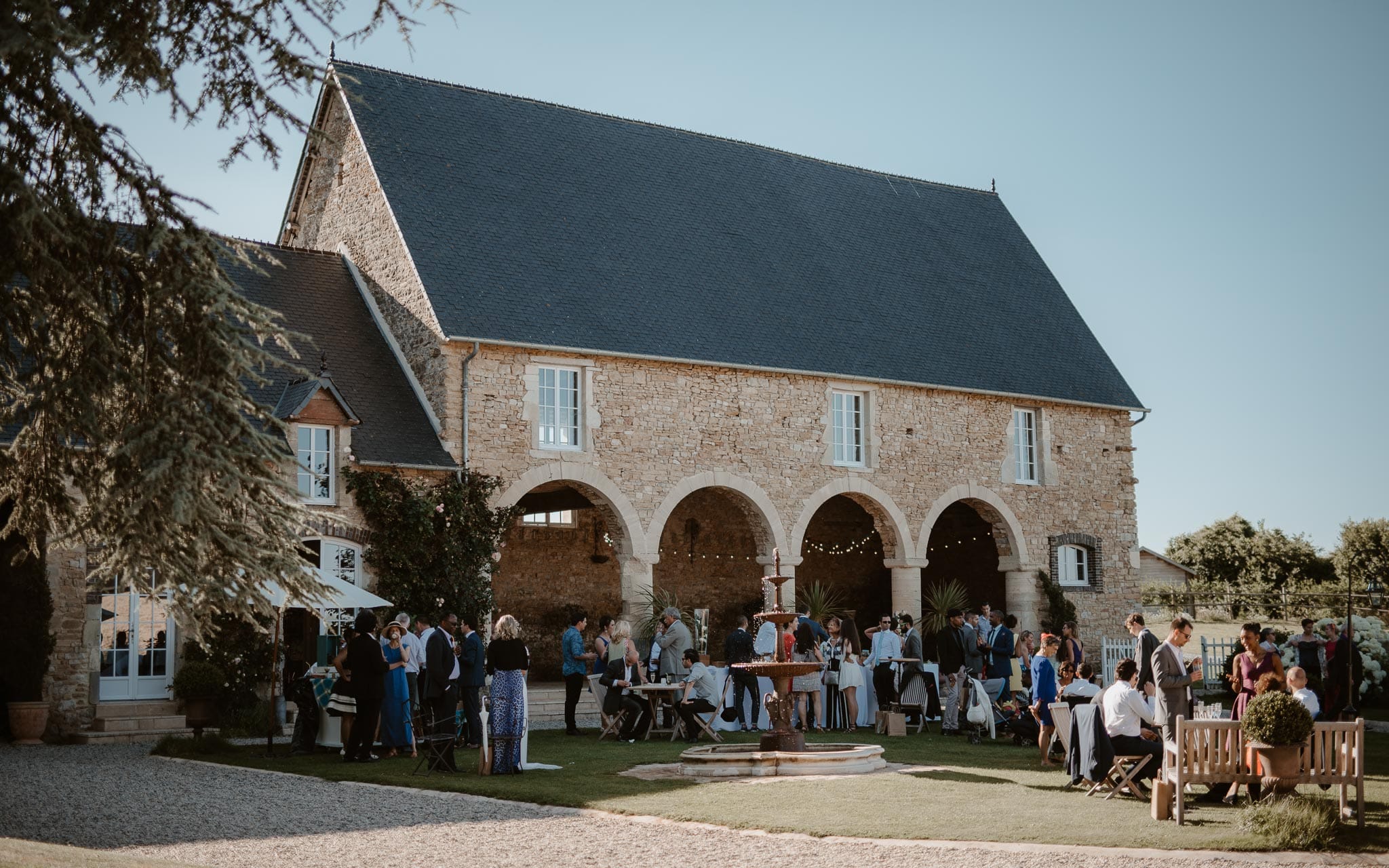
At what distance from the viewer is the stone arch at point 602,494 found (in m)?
18.3

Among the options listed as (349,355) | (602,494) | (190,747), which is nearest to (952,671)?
(602,494)

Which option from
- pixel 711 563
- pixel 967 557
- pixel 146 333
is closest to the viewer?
pixel 146 333

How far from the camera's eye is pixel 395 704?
12875mm

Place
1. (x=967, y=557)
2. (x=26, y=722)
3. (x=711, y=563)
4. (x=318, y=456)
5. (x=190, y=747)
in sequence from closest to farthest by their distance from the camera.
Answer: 1. (x=190, y=747)
2. (x=26, y=722)
3. (x=318, y=456)
4. (x=711, y=563)
5. (x=967, y=557)

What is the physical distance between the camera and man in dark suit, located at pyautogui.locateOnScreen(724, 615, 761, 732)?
600 inches

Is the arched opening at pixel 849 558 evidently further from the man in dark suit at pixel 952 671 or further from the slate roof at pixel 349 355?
the man in dark suit at pixel 952 671

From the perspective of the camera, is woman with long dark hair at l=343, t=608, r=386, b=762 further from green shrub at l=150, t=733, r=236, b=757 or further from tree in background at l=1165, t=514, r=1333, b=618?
tree in background at l=1165, t=514, r=1333, b=618

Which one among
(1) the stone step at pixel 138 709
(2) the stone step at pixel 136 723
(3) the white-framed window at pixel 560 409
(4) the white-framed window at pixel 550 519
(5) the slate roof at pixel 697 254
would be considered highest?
(5) the slate roof at pixel 697 254

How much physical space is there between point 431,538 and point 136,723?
3.91 meters

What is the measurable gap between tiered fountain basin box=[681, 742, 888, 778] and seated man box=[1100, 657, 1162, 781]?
7.42ft

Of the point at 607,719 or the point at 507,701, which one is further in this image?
the point at 607,719

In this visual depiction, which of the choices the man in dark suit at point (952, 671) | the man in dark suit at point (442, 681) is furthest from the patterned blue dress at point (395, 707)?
the man in dark suit at point (952, 671)

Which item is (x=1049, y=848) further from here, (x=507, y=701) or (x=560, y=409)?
(x=560, y=409)

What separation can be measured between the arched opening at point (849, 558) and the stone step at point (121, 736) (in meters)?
12.9
